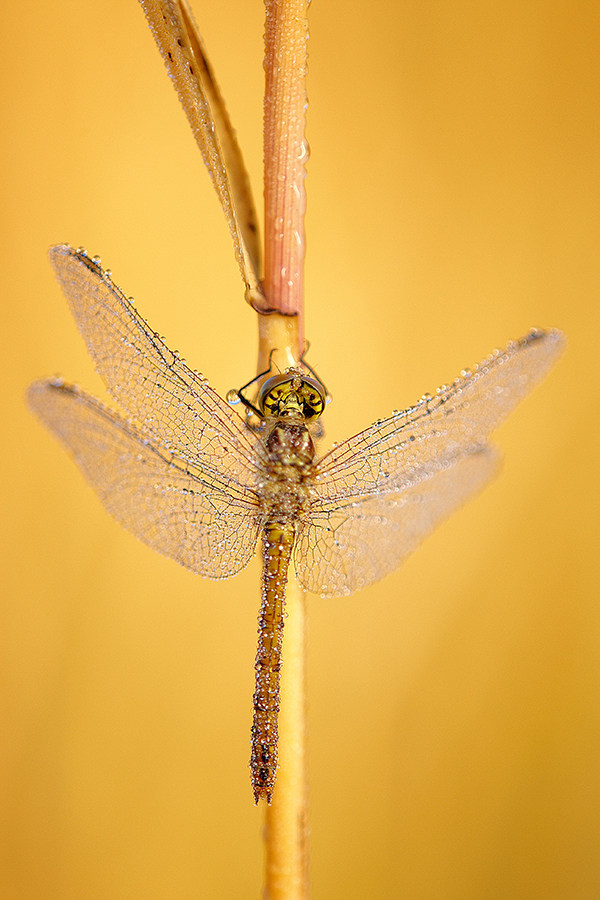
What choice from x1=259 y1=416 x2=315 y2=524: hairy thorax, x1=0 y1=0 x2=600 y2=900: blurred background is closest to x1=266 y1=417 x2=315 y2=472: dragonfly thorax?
x1=259 y1=416 x2=315 y2=524: hairy thorax

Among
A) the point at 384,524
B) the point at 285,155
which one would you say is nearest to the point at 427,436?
the point at 384,524

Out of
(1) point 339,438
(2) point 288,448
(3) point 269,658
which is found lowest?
(3) point 269,658

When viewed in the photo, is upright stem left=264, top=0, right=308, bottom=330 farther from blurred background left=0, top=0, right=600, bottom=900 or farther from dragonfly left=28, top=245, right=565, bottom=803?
blurred background left=0, top=0, right=600, bottom=900

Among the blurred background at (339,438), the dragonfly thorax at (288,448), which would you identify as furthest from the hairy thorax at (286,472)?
the blurred background at (339,438)

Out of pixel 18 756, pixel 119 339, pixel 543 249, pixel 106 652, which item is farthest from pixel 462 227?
pixel 18 756

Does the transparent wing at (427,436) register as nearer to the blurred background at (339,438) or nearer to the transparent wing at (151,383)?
the transparent wing at (151,383)

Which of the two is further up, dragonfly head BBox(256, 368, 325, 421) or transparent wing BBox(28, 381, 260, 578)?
dragonfly head BBox(256, 368, 325, 421)

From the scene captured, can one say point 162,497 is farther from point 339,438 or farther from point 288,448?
point 339,438
